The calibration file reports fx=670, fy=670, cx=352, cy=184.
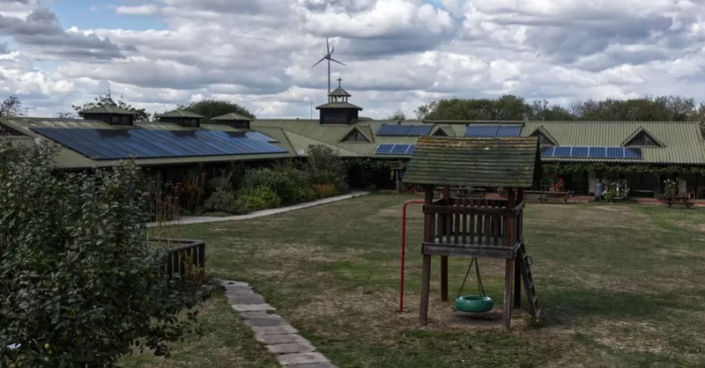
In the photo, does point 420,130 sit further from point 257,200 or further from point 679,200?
point 257,200

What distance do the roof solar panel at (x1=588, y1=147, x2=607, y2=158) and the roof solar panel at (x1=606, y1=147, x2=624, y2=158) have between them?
226mm

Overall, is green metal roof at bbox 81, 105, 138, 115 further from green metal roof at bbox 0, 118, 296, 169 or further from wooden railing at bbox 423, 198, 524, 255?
wooden railing at bbox 423, 198, 524, 255

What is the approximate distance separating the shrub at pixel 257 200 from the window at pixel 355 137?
14908 millimetres

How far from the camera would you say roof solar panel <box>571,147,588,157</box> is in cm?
3812

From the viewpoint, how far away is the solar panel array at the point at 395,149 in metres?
41.4

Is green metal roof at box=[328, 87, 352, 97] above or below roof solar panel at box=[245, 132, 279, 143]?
above

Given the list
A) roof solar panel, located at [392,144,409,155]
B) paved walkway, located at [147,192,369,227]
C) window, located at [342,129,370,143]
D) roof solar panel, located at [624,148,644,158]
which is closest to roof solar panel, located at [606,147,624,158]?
roof solar panel, located at [624,148,644,158]

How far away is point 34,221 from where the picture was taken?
532cm

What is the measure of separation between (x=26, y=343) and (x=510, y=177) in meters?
8.05

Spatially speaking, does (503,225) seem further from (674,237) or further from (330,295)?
(674,237)

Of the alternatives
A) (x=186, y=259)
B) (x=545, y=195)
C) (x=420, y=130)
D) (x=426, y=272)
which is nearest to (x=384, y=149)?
(x=420, y=130)

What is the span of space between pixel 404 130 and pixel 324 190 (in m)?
11.0

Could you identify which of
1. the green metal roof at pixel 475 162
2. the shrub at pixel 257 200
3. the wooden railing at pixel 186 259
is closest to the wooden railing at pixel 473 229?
the green metal roof at pixel 475 162

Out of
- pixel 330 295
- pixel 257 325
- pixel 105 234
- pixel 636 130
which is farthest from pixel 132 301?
pixel 636 130
